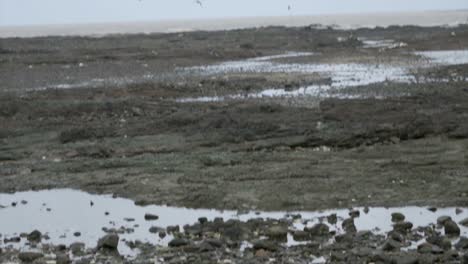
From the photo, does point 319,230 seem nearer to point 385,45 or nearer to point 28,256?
A: point 28,256

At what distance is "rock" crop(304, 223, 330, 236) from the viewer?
1030cm

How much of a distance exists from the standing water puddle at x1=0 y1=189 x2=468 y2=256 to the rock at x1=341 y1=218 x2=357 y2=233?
99mm

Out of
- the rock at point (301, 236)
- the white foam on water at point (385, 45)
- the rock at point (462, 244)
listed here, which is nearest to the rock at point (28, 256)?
the rock at point (301, 236)

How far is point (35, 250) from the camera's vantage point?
Result: 399 inches

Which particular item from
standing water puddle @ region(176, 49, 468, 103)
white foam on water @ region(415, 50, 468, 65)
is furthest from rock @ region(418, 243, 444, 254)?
white foam on water @ region(415, 50, 468, 65)

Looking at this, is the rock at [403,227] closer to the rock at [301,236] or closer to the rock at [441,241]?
the rock at [441,241]

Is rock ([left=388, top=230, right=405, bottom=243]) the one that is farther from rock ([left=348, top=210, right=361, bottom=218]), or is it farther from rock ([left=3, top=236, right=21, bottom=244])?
rock ([left=3, top=236, right=21, bottom=244])

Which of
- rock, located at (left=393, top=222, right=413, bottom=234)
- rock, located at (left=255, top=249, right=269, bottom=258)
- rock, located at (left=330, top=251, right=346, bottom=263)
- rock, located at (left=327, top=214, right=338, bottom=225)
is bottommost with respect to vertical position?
rock, located at (left=327, top=214, right=338, bottom=225)

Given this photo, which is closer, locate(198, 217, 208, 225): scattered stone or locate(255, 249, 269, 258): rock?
locate(255, 249, 269, 258): rock

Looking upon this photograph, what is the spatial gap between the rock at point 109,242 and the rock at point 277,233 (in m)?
1.97

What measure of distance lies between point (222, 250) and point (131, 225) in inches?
84.5

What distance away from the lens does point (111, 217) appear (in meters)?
12.0

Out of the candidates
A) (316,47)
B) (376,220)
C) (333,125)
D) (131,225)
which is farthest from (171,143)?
(316,47)

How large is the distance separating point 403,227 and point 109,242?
386cm
